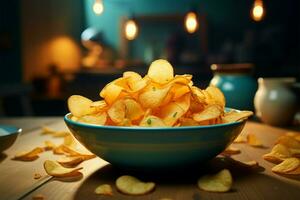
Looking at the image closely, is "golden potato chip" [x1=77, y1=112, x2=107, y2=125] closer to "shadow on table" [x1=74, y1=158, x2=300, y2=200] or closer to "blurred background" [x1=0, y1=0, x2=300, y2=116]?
"shadow on table" [x1=74, y1=158, x2=300, y2=200]

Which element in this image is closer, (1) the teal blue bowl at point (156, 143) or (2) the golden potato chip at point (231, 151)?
(1) the teal blue bowl at point (156, 143)

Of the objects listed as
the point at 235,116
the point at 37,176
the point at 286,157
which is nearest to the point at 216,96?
the point at 235,116

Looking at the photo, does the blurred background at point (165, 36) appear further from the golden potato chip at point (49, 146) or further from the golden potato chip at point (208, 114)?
the golden potato chip at point (208, 114)

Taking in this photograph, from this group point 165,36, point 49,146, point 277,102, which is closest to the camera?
point 49,146

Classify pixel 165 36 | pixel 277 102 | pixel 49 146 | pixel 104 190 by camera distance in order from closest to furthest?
pixel 104 190
pixel 49 146
pixel 277 102
pixel 165 36

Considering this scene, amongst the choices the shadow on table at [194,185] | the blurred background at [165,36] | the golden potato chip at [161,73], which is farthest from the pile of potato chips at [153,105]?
the blurred background at [165,36]

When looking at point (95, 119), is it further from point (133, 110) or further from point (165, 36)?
point (165, 36)
